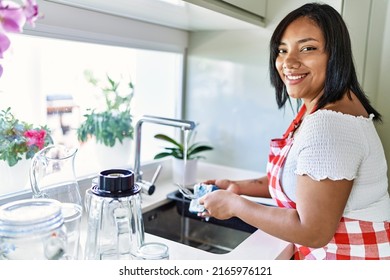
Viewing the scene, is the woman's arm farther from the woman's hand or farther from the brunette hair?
the brunette hair

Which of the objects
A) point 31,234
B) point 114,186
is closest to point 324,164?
point 114,186

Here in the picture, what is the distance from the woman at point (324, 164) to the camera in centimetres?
83

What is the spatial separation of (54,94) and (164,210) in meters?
0.55

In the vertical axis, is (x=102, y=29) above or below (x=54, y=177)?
above

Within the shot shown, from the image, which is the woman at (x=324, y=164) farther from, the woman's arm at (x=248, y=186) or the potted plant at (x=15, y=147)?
the potted plant at (x=15, y=147)

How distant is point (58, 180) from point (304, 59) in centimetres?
68

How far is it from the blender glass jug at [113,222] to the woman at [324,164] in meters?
0.22

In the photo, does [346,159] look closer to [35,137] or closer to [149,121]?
[149,121]

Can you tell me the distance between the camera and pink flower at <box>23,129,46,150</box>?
1.12m

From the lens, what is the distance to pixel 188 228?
149cm

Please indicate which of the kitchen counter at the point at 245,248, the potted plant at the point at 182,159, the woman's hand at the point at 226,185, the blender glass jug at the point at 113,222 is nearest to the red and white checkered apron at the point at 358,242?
the kitchen counter at the point at 245,248

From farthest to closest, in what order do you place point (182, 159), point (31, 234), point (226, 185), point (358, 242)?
point (182, 159)
point (226, 185)
point (358, 242)
point (31, 234)

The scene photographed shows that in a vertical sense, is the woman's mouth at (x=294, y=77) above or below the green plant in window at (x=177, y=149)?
above

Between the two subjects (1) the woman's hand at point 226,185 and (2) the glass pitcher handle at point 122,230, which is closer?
(2) the glass pitcher handle at point 122,230
